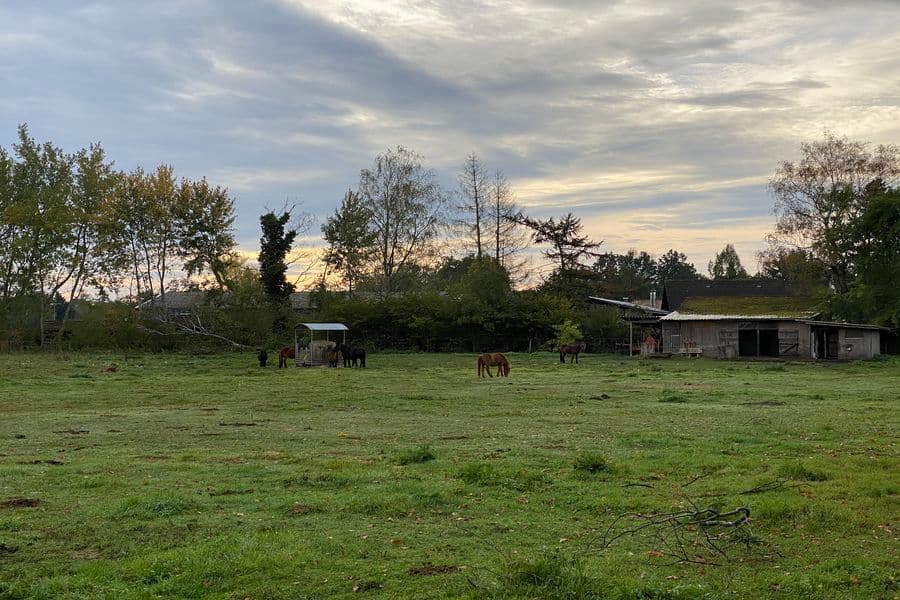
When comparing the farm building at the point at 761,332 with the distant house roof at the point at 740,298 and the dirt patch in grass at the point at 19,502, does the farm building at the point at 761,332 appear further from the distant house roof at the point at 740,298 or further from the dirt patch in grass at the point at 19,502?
the dirt patch in grass at the point at 19,502

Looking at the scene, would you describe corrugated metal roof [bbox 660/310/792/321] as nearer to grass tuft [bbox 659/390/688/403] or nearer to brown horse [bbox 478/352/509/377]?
brown horse [bbox 478/352/509/377]

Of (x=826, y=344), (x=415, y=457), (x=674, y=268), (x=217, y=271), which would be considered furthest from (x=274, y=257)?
(x=674, y=268)

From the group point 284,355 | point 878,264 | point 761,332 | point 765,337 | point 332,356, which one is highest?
point 878,264

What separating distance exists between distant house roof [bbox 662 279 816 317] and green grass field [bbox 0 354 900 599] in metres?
34.9

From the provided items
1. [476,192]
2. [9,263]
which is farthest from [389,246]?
[9,263]

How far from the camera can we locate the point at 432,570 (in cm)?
646

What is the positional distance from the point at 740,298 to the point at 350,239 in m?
29.0

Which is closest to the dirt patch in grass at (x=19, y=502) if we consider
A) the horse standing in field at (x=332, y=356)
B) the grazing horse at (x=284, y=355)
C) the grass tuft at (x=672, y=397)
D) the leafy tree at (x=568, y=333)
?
the grass tuft at (x=672, y=397)

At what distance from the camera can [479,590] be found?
231 inches

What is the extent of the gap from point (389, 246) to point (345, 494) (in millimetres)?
55925

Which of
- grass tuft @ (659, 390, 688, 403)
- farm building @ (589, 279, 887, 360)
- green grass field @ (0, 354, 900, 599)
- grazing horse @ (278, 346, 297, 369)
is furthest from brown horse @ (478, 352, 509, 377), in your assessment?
farm building @ (589, 279, 887, 360)

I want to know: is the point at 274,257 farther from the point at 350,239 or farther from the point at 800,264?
the point at 800,264

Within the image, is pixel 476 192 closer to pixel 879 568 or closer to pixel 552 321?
pixel 552 321

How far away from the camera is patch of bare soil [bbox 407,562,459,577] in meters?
6.39
